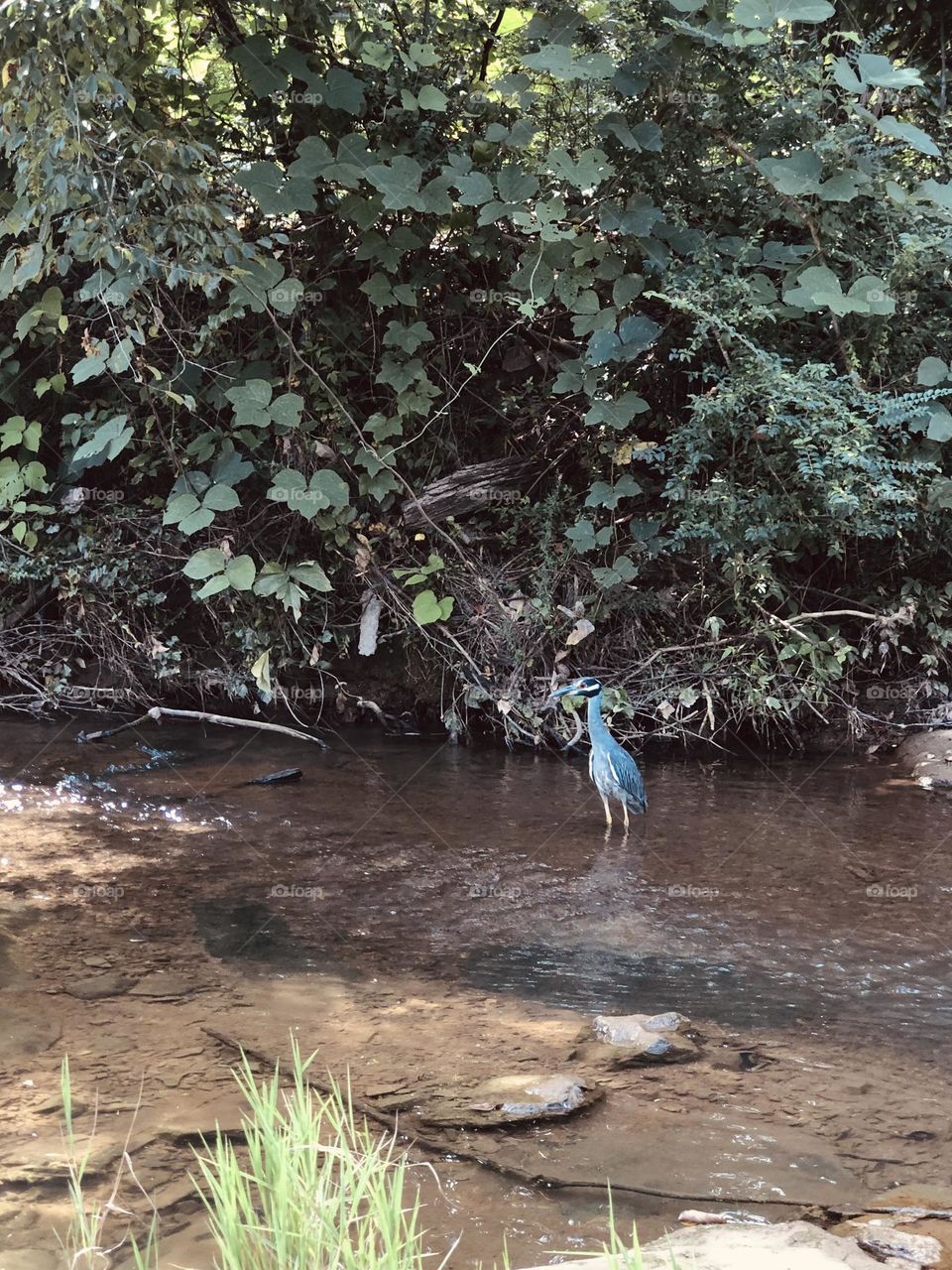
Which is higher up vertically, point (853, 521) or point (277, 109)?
point (277, 109)

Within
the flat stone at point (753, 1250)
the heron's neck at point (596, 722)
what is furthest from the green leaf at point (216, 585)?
the flat stone at point (753, 1250)

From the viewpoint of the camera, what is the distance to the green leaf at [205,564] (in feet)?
17.5

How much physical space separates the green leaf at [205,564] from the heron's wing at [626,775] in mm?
2196

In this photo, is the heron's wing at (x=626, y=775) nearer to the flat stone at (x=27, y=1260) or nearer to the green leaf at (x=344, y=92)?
the flat stone at (x=27, y=1260)

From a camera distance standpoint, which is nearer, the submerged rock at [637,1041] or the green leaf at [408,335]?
the submerged rock at [637,1041]

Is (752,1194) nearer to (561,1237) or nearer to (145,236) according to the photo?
(561,1237)

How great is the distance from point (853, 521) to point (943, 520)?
23.4 inches

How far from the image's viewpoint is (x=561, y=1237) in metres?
1.98

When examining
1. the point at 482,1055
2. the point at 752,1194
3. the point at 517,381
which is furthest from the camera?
the point at 517,381

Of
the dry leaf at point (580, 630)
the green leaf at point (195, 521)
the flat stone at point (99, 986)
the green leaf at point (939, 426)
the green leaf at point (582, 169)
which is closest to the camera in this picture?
the flat stone at point (99, 986)

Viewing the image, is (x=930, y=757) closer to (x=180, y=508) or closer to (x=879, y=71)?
(x=879, y=71)

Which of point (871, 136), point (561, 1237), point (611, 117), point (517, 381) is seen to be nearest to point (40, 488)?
point (517, 381)

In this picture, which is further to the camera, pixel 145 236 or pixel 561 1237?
pixel 145 236

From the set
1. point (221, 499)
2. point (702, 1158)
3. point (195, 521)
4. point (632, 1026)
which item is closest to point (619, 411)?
point (221, 499)
